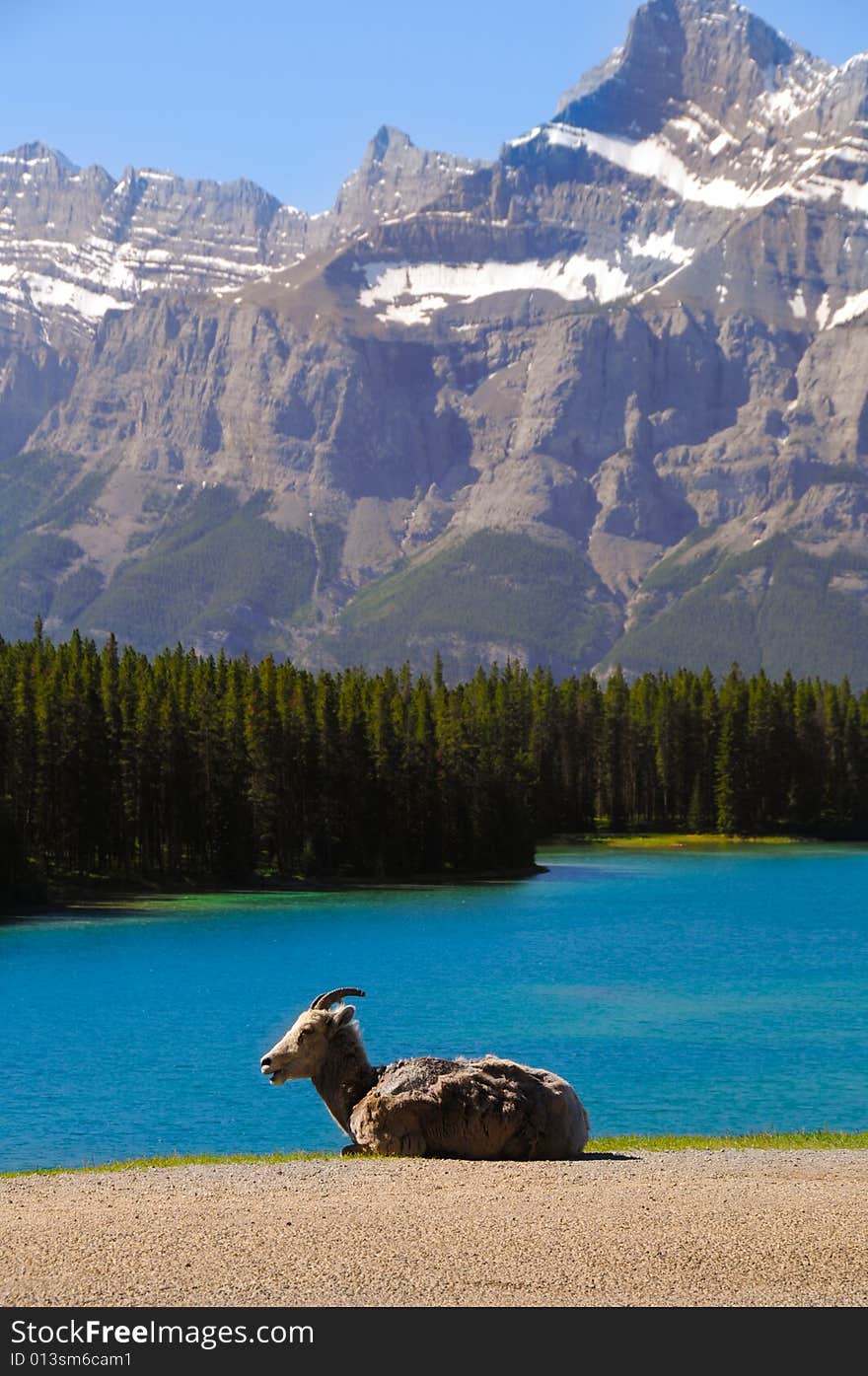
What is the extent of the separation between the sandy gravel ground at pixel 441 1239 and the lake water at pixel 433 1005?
11428 millimetres

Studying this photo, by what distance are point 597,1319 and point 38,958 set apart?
191 ft

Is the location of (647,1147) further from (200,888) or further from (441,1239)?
(200,888)

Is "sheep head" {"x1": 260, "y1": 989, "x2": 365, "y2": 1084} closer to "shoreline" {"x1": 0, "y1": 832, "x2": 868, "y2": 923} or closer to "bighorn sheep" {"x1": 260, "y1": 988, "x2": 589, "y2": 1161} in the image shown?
"bighorn sheep" {"x1": 260, "y1": 988, "x2": 589, "y2": 1161}

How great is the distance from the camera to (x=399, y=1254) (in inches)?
674

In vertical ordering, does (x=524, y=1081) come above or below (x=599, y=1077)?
above

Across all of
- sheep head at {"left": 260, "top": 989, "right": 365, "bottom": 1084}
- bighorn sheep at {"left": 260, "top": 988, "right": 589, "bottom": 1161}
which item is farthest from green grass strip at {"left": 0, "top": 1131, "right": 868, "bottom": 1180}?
sheep head at {"left": 260, "top": 989, "right": 365, "bottom": 1084}

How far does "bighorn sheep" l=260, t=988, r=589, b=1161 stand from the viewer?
23922 mm

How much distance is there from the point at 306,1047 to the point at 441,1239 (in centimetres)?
749

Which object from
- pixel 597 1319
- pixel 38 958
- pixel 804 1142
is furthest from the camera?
pixel 38 958

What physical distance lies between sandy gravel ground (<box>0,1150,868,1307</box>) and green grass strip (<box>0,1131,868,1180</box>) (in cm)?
324

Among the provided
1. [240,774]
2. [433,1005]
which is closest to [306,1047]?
[433,1005]

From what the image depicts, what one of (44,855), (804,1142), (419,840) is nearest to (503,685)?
(419,840)

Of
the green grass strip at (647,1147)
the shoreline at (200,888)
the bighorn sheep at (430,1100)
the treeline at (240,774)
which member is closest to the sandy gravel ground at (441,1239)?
the bighorn sheep at (430,1100)

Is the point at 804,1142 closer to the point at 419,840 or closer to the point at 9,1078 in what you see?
the point at 9,1078
